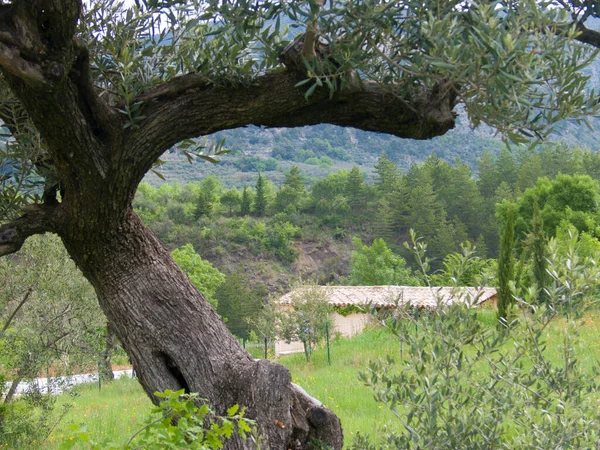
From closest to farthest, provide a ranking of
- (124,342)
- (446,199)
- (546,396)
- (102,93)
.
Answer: (546,396) → (102,93) → (124,342) → (446,199)

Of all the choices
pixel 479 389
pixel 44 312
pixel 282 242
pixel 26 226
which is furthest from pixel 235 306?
pixel 479 389

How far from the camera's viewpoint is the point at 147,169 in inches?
161

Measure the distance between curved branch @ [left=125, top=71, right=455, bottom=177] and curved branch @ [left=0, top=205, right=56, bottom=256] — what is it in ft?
2.77

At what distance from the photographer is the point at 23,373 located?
9359mm

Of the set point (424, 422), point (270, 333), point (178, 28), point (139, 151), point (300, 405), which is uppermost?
point (178, 28)

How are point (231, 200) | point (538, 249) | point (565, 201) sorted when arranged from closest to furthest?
point (538, 249) → point (565, 201) → point (231, 200)

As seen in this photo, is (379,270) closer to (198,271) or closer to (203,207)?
(198,271)

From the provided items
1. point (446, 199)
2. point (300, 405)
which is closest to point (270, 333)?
point (300, 405)

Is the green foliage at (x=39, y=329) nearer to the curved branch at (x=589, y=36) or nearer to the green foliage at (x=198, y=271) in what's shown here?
the curved branch at (x=589, y=36)

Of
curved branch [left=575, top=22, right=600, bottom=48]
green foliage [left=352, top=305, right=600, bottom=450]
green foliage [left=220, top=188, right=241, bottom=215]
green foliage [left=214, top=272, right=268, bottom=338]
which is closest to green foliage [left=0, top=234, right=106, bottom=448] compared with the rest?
green foliage [left=352, top=305, right=600, bottom=450]

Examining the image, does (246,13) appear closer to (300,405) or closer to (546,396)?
(546,396)

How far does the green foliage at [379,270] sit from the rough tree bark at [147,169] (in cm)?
5810

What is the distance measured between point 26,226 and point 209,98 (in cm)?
156

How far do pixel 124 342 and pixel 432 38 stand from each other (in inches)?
114
